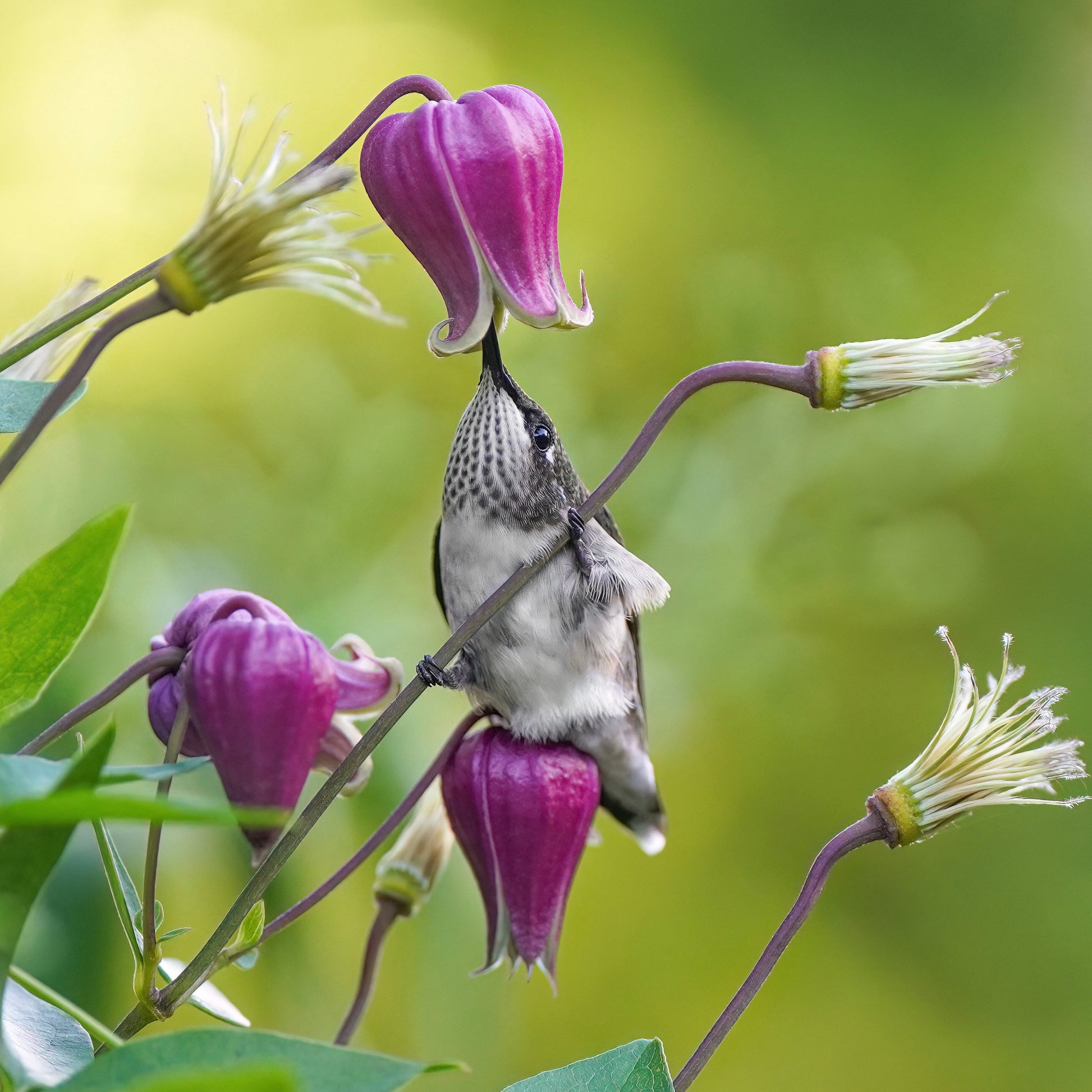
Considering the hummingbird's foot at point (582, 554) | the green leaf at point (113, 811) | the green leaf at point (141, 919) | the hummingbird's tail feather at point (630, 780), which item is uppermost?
the green leaf at point (113, 811)

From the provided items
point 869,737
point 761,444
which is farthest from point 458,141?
point 869,737

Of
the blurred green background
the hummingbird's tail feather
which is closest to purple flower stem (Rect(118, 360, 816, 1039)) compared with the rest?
the hummingbird's tail feather

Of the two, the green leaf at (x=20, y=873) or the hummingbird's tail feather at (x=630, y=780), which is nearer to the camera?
the green leaf at (x=20, y=873)

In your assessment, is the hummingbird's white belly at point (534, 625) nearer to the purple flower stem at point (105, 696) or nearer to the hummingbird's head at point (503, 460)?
the hummingbird's head at point (503, 460)

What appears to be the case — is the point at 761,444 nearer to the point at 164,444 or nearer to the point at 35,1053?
the point at 164,444

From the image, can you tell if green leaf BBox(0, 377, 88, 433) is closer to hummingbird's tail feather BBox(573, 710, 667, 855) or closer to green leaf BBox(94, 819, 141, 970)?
green leaf BBox(94, 819, 141, 970)

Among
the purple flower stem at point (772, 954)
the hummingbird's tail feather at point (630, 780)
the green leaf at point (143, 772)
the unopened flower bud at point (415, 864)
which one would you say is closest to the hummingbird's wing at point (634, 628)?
the hummingbird's tail feather at point (630, 780)

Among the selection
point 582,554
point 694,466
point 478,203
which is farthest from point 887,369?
point 694,466
